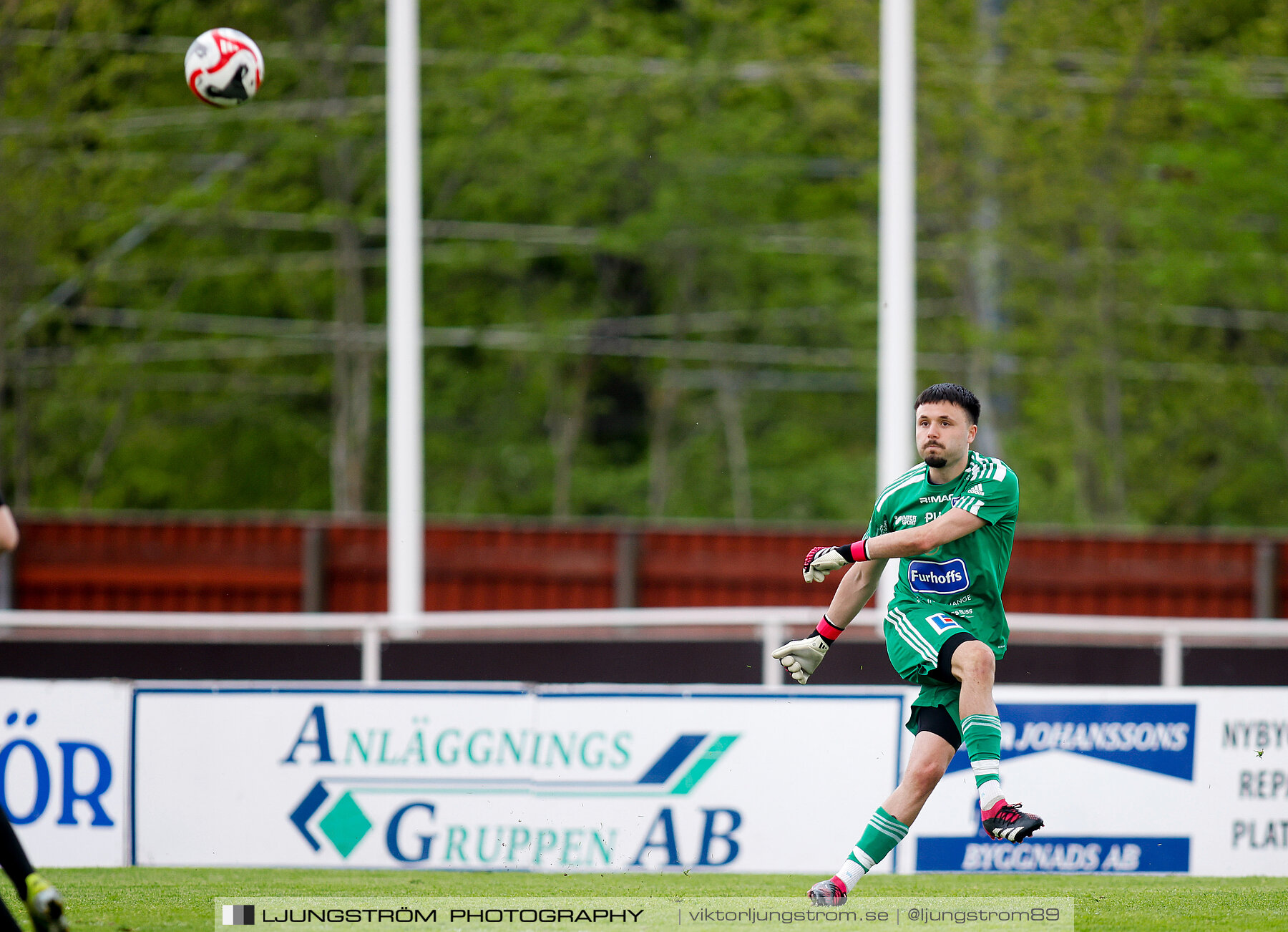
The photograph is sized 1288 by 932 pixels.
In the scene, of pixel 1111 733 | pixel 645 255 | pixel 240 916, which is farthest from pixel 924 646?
pixel 645 255

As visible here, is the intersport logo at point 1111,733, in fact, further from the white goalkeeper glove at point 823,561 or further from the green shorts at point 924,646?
the white goalkeeper glove at point 823,561

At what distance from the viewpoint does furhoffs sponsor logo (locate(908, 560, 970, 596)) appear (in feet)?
17.0

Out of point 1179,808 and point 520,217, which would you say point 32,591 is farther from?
point 1179,808

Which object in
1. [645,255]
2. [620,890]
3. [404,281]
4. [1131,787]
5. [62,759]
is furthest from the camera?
[645,255]

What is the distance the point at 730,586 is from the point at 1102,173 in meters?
10.1

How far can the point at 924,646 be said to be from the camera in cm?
513

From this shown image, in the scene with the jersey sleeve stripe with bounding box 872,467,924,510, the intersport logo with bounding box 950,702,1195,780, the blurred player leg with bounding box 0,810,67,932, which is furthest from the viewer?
the intersport logo with bounding box 950,702,1195,780

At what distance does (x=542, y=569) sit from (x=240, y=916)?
437 inches

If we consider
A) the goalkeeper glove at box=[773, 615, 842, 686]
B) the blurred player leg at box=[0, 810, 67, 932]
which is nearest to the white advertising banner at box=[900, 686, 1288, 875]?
the goalkeeper glove at box=[773, 615, 842, 686]

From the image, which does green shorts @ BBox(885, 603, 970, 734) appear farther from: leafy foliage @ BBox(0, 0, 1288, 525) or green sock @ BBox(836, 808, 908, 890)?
leafy foliage @ BBox(0, 0, 1288, 525)

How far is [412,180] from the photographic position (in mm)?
12836

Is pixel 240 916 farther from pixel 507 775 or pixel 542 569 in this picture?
pixel 542 569

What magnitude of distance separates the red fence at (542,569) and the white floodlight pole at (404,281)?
362cm

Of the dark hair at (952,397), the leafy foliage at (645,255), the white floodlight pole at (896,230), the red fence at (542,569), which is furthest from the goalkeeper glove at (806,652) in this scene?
the leafy foliage at (645,255)
